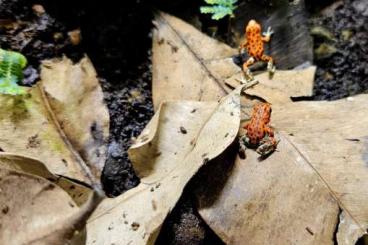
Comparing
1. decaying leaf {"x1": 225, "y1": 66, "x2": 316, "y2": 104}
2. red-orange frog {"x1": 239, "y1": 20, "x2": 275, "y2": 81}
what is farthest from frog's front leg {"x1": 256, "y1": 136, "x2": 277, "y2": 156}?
red-orange frog {"x1": 239, "y1": 20, "x2": 275, "y2": 81}

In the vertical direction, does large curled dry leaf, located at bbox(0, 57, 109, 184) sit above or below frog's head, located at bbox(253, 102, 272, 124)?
below

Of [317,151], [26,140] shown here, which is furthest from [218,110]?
[26,140]

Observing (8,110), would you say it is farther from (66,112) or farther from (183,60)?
(183,60)

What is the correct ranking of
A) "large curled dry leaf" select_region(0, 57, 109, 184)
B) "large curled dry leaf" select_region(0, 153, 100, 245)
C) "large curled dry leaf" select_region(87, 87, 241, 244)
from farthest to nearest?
"large curled dry leaf" select_region(0, 57, 109, 184) → "large curled dry leaf" select_region(87, 87, 241, 244) → "large curled dry leaf" select_region(0, 153, 100, 245)

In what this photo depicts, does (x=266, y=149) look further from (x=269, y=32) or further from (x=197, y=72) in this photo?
(x=269, y=32)

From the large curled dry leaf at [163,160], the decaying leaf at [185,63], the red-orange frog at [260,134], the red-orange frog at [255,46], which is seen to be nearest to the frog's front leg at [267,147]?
the red-orange frog at [260,134]

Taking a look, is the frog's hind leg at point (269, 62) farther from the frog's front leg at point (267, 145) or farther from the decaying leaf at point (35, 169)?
the decaying leaf at point (35, 169)

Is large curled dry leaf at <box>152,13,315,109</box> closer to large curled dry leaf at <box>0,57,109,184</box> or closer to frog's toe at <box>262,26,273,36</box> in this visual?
frog's toe at <box>262,26,273,36</box>
